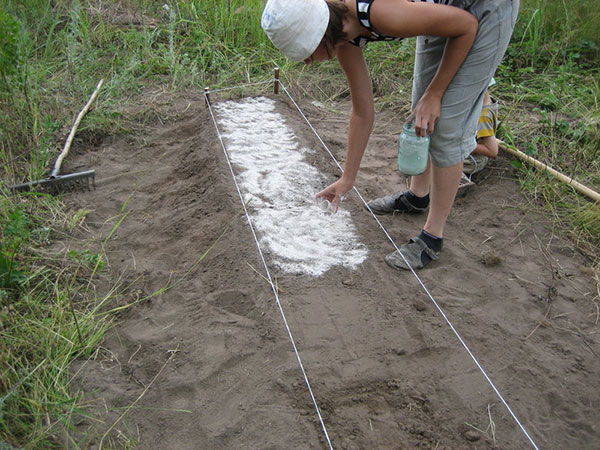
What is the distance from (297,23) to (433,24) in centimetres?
46

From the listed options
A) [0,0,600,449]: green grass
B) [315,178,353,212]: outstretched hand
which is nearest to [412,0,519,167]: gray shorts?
[315,178,353,212]: outstretched hand

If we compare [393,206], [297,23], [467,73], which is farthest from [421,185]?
[297,23]

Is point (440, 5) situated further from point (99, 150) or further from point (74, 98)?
point (74, 98)

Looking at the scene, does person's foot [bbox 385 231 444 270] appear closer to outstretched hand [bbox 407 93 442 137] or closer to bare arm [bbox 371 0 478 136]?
outstretched hand [bbox 407 93 442 137]

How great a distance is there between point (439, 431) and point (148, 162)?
2.43 meters

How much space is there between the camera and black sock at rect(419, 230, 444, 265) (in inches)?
91.3

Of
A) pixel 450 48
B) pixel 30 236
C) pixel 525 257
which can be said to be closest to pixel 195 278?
pixel 30 236

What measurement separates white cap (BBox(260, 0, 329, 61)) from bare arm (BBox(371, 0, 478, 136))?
0.62 feet

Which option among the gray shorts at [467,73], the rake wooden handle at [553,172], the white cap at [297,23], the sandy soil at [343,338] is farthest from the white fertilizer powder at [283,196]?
the rake wooden handle at [553,172]

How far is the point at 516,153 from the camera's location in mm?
3045

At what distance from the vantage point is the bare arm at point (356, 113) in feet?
6.56

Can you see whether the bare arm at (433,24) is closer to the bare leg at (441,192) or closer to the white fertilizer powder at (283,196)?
the bare leg at (441,192)

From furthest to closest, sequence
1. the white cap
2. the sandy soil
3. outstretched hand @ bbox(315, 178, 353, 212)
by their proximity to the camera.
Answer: outstretched hand @ bbox(315, 178, 353, 212)
the sandy soil
the white cap

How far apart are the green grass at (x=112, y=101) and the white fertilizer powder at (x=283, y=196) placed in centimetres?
71
